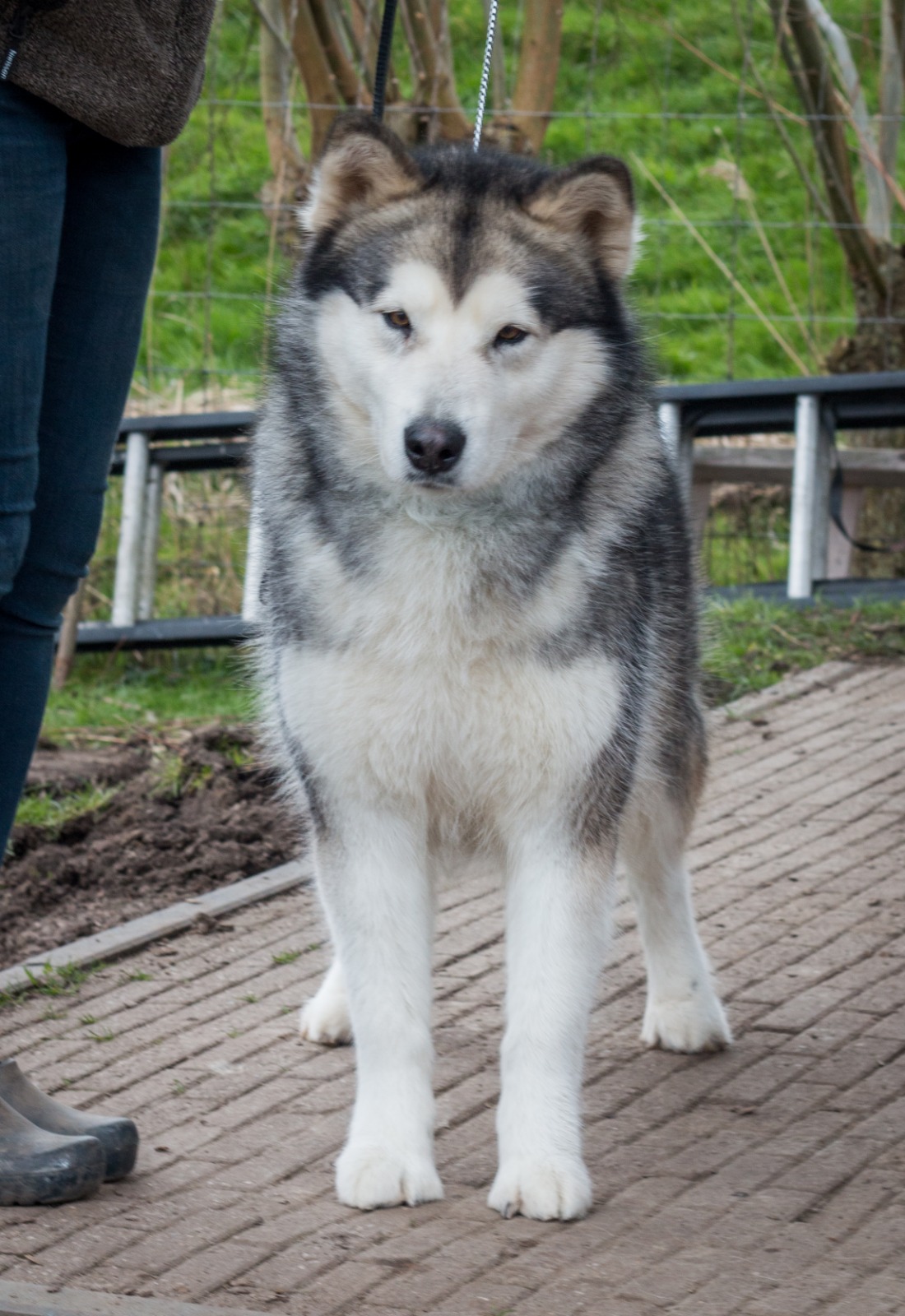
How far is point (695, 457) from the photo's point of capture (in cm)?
763

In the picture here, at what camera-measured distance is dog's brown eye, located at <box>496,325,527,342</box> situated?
2680 millimetres

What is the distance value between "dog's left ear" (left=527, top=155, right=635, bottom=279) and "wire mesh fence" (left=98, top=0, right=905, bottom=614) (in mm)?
3092

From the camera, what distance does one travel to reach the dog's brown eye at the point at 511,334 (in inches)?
105

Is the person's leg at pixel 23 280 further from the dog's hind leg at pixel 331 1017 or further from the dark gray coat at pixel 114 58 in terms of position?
the dog's hind leg at pixel 331 1017

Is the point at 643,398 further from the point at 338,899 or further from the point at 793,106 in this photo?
the point at 793,106

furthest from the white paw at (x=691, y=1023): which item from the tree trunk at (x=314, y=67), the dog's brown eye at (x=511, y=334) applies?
the tree trunk at (x=314, y=67)

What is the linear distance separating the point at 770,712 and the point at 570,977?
3.45m

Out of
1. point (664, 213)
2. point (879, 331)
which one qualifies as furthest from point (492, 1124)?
point (664, 213)

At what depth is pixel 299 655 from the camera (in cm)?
279

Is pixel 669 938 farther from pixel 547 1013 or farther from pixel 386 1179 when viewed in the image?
pixel 386 1179

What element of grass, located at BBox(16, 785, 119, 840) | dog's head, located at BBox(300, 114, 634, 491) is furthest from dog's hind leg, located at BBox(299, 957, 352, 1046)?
grass, located at BBox(16, 785, 119, 840)

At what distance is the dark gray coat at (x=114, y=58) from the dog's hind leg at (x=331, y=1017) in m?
1.71

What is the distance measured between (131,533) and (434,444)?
15.8ft

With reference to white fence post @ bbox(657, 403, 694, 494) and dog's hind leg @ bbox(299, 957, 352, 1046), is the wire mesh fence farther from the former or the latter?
dog's hind leg @ bbox(299, 957, 352, 1046)
